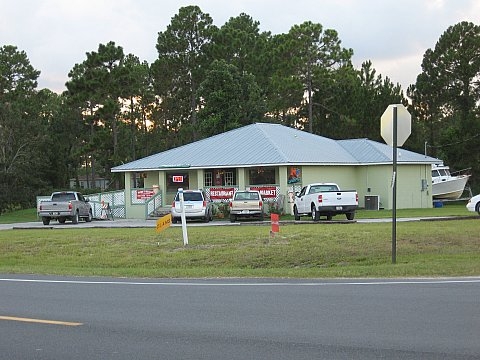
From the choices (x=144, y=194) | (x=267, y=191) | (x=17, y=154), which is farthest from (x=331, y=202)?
(x=17, y=154)

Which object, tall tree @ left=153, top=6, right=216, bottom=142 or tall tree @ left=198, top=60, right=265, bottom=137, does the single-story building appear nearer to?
tall tree @ left=198, top=60, right=265, bottom=137

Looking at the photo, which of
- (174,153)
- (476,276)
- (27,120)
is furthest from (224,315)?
(27,120)

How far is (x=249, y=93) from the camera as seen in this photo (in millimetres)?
59125

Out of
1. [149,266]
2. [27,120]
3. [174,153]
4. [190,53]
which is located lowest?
[149,266]

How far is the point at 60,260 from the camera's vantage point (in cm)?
1938

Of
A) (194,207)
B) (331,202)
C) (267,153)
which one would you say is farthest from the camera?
(267,153)

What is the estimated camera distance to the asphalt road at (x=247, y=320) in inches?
294

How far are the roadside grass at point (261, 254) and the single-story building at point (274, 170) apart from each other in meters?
17.5

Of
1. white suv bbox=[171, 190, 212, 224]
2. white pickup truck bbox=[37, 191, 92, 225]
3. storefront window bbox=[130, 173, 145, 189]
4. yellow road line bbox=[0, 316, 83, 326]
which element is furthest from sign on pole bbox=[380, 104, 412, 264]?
storefront window bbox=[130, 173, 145, 189]

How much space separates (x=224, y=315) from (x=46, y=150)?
60.7 m

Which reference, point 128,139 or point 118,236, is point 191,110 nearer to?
point 128,139

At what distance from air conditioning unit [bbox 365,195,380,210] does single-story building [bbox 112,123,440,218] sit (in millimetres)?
31

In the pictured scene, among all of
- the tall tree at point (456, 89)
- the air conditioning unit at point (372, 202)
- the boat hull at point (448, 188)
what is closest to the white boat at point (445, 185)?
the boat hull at point (448, 188)

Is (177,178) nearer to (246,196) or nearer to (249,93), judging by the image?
(246,196)
